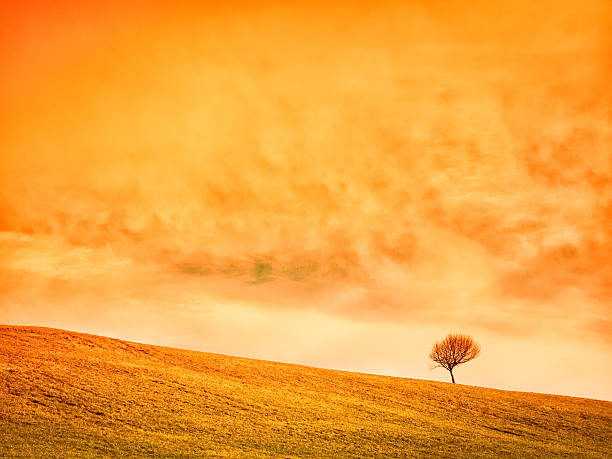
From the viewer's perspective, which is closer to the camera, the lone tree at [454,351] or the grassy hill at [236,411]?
the grassy hill at [236,411]

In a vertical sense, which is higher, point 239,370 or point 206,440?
point 239,370

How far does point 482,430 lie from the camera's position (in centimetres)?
2992

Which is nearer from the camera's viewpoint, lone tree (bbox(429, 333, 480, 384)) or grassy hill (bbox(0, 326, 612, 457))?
grassy hill (bbox(0, 326, 612, 457))

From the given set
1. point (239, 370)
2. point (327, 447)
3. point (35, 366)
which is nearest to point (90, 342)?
point (35, 366)

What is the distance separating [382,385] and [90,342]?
26.0 m

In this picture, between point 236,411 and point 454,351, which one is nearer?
point 236,411

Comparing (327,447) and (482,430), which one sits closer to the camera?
(327,447)

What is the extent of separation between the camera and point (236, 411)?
26.7 meters

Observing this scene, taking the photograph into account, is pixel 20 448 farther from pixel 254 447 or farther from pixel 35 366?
pixel 35 366

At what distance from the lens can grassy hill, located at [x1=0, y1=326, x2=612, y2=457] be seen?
2042 centimetres

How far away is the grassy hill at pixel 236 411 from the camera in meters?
20.4

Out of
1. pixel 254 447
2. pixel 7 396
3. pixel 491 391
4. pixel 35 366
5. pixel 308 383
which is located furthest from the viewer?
pixel 491 391

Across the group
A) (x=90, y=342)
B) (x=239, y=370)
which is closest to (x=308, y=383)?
(x=239, y=370)

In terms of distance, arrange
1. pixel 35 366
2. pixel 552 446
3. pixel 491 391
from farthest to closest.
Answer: pixel 491 391
pixel 35 366
pixel 552 446
